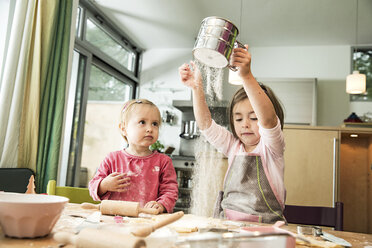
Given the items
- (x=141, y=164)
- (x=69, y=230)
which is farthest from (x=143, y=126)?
(x=69, y=230)

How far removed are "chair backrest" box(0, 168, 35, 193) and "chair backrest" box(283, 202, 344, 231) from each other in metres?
1.38

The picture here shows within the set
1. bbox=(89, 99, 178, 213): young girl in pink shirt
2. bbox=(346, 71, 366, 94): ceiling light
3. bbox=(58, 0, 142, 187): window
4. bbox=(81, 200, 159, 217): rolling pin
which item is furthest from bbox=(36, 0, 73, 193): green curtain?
bbox=(346, 71, 366, 94): ceiling light

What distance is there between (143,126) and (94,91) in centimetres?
255

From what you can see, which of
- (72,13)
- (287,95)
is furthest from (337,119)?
(72,13)

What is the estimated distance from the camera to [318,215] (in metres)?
1.08

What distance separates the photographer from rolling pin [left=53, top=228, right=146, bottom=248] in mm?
414

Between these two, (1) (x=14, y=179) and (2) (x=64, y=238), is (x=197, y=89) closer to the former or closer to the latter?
(2) (x=64, y=238)

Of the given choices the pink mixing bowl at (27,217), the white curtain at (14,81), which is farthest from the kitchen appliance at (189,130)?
the pink mixing bowl at (27,217)

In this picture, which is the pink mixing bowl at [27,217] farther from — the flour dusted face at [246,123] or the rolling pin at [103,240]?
the flour dusted face at [246,123]

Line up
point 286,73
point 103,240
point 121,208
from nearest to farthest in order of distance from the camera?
point 103,240
point 121,208
point 286,73

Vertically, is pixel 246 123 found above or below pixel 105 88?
below

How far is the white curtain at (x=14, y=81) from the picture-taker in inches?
70.0

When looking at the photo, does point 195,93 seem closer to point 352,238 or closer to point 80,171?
point 352,238

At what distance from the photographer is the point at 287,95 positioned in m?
3.99
